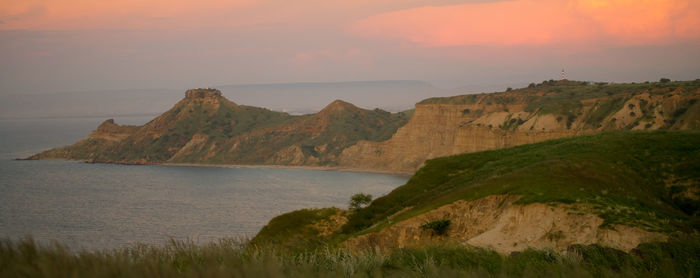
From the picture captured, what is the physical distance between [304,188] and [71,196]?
146 ft

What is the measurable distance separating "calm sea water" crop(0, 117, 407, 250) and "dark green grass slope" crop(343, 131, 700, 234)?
2032 cm

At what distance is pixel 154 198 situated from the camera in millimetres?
105875

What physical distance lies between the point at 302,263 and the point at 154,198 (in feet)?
346

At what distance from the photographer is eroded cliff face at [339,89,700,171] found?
3159 inches

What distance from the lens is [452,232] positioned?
21141 millimetres

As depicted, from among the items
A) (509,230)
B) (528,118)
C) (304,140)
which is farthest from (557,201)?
(304,140)

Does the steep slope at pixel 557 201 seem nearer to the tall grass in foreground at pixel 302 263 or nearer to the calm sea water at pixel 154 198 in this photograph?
the tall grass in foreground at pixel 302 263

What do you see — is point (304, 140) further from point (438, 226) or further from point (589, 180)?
point (438, 226)

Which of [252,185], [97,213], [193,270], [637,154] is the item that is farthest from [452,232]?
[252,185]

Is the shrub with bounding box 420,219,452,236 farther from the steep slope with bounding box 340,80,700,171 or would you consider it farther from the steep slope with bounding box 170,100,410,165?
the steep slope with bounding box 170,100,410,165

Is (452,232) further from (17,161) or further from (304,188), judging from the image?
(17,161)

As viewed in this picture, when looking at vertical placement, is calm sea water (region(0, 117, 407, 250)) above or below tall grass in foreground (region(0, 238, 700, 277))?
below

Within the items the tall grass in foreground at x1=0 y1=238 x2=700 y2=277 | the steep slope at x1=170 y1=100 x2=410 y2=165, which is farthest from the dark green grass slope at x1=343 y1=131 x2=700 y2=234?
the steep slope at x1=170 y1=100 x2=410 y2=165

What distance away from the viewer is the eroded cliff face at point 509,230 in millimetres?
15398
